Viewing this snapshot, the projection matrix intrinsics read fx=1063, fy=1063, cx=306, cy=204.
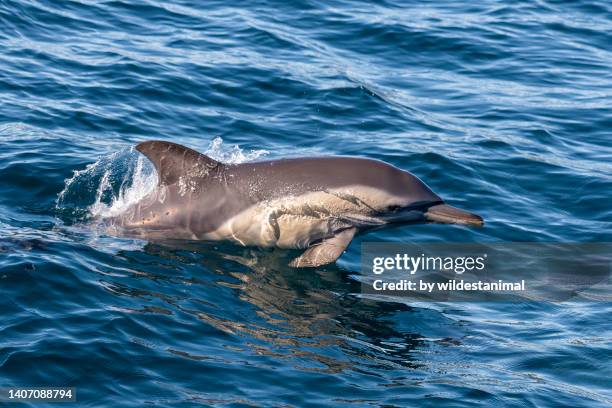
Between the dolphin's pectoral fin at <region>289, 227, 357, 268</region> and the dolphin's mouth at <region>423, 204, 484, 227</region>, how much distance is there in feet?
3.12

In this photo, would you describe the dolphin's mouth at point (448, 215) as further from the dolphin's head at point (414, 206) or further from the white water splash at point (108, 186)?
the white water splash at point (108, 186)

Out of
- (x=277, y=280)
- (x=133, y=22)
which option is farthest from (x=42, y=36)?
(x=277, y=280)

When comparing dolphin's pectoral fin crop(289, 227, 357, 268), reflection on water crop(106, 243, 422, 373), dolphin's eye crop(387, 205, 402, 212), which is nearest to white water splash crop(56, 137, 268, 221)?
reflection on water crop(106, 243, 422, 373)

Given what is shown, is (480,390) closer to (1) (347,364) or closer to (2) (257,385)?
(1) (347,364)

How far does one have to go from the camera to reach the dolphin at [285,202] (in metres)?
12.5

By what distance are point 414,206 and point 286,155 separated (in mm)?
4314

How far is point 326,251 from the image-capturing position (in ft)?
42.3

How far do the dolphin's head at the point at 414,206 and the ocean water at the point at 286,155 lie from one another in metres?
1.00

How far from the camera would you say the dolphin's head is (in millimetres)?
12547

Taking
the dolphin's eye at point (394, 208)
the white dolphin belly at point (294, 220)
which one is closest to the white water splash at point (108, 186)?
the white dolphin belly at point (294, 220)

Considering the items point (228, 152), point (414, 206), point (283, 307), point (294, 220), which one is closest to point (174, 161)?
point (294, 220)

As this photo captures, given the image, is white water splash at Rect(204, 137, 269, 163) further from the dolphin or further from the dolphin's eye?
the dolphin's eye

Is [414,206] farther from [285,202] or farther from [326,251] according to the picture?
[285,202]

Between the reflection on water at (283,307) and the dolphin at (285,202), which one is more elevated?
the dolphin at (285,202)
